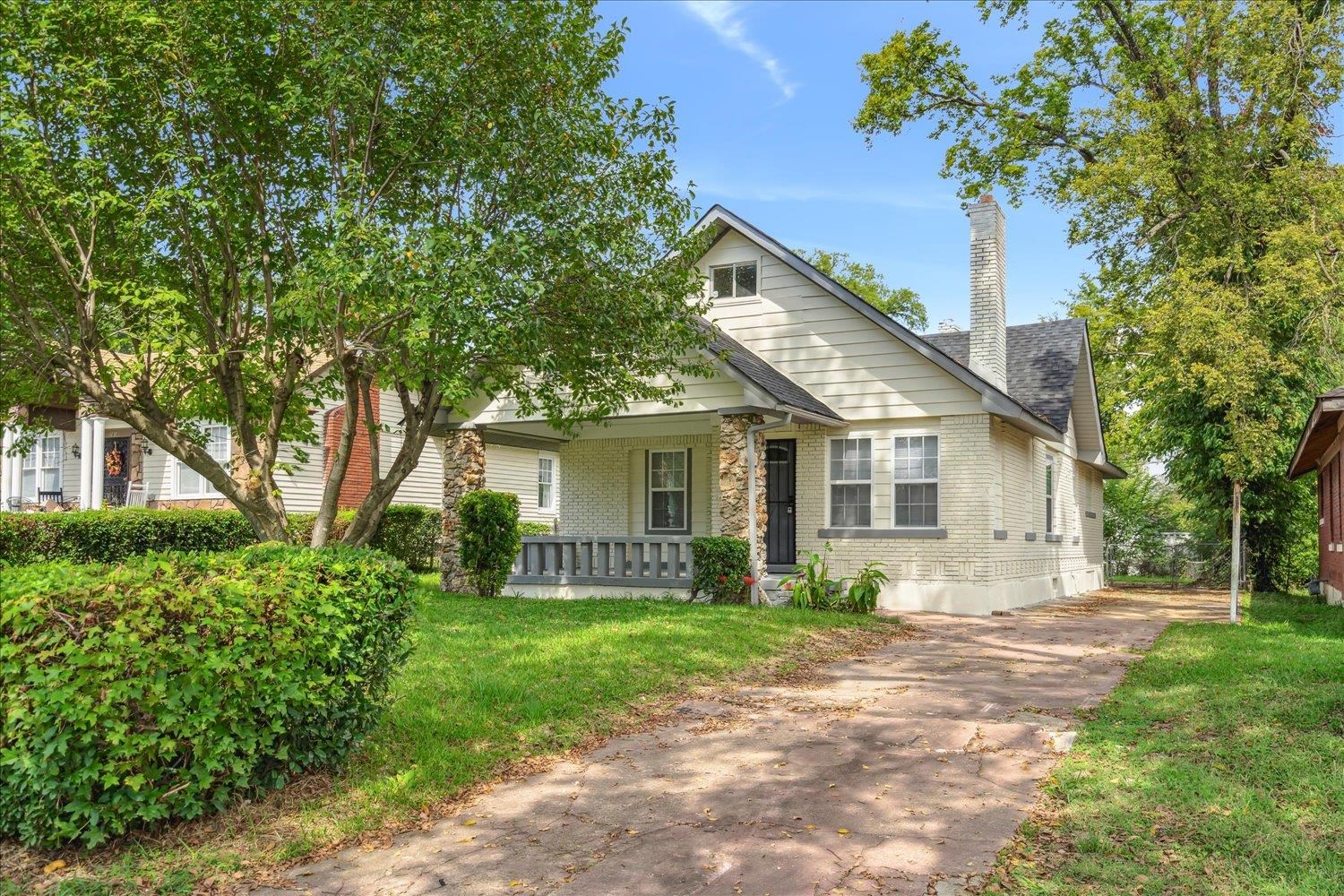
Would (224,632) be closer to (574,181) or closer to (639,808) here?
(639,808)

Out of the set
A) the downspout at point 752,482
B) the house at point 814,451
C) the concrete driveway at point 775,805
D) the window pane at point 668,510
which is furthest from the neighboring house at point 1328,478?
the window pane at point 668,510

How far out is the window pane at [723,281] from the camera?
18125 mm

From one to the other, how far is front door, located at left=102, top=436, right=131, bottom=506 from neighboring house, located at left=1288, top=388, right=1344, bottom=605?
28.1m

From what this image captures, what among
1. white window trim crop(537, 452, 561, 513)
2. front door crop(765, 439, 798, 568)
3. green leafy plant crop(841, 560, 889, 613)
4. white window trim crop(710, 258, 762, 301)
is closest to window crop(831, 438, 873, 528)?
front door crop(765, 439, 798, 568)

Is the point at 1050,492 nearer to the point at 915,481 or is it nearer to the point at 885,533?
the point at 915,481

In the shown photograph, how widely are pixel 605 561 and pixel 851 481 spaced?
4476 mm

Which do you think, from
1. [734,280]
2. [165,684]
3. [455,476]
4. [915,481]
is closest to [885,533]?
[915,481]

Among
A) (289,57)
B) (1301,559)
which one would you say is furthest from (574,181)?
(1301,559)

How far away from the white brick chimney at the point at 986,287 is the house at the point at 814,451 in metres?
0.03

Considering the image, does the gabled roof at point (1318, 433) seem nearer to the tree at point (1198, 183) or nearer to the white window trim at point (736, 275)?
the tree at point (1198, 183)

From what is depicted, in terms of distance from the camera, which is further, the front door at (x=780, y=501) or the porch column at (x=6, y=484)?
the porch column at (x=6, y=484)

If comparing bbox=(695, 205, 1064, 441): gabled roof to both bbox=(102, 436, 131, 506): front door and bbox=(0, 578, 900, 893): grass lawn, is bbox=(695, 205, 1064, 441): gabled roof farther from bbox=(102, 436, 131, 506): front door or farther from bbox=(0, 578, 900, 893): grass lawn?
bbox=(102, 436, 131, 506): front door

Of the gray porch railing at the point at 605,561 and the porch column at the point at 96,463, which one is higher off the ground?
the porch column at the point at 96,463

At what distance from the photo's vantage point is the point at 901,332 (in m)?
16.1
